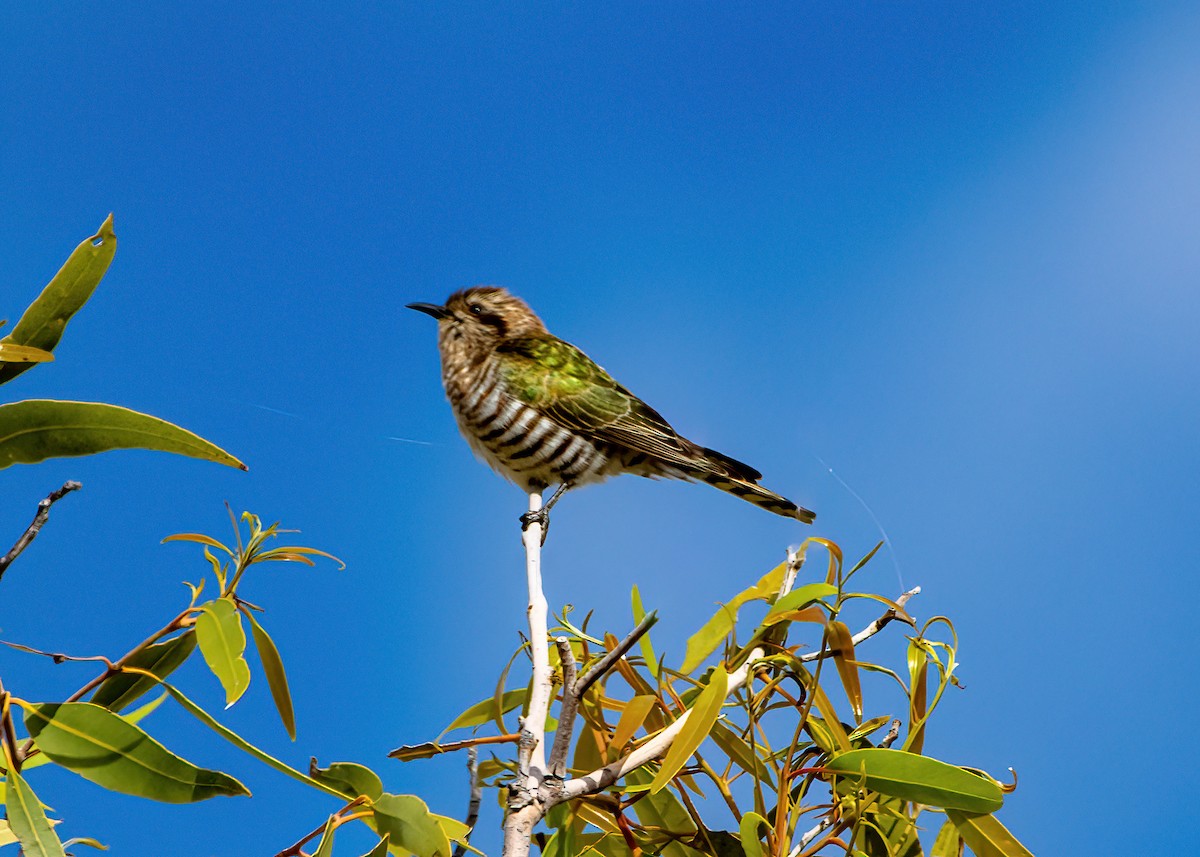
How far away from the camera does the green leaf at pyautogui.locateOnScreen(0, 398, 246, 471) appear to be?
1.56 metres

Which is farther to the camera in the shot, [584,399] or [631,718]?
[584,399]

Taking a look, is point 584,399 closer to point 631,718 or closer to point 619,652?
point 631,718

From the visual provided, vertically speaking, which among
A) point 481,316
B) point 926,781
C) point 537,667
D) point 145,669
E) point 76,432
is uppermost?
point 481,316

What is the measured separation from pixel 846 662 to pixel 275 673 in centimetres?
93

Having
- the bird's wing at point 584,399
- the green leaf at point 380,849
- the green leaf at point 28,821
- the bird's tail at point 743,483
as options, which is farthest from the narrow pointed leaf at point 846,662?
the bird's wing at point 584,399

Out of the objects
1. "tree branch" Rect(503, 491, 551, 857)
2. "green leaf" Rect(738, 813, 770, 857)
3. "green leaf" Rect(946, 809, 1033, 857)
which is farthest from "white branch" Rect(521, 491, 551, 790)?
"green leaf" Rect(946, 809, 1033, 857)

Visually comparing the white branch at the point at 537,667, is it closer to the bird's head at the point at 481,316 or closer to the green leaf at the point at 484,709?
the green leaf at the point at 484,709

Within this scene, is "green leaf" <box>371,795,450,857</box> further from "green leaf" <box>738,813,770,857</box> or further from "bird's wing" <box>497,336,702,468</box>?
"bird's wing" <box>497,336,702,468</box>

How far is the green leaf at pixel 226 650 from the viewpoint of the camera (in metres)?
1.58

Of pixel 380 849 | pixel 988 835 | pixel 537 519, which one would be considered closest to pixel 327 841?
pixel 380 849

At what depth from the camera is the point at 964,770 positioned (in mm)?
1688

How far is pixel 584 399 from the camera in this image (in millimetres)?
3875

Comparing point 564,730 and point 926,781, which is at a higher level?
point 926,781

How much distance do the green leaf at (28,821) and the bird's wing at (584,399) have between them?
2.46 metres
